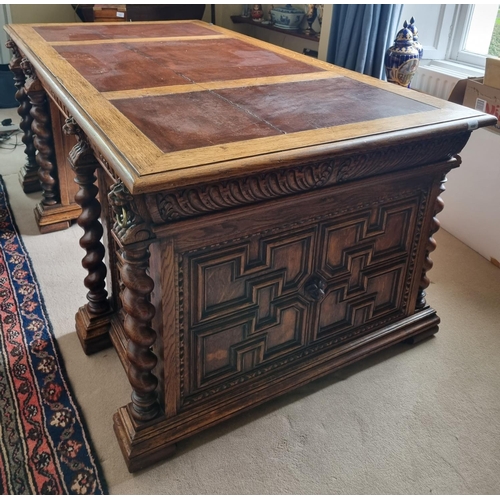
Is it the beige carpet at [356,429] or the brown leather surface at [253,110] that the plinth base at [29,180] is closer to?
the beige carpet at [356,429]

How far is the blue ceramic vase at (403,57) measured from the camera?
2.04 meters

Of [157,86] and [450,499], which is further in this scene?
[157,86]

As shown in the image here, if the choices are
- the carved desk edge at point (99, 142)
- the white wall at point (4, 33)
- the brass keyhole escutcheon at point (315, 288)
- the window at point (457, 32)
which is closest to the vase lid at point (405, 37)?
the window at point (457, 32)

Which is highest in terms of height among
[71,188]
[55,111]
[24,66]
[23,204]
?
[24,66]

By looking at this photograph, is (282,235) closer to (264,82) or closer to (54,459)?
(264,82)

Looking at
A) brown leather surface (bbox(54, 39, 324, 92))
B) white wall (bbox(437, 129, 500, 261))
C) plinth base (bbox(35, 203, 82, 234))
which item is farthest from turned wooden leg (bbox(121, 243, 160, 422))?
white wall (bbox(437, 129, 500, 261))

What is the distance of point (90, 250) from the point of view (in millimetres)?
1580

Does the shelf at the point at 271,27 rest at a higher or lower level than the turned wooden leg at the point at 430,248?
higher

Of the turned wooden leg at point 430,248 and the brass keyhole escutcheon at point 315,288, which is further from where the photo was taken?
the turned wooden leg at point 430,248

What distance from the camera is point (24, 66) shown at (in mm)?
2143

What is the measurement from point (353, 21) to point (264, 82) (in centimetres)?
120

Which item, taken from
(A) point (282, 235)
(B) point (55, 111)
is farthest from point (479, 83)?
(B) point (55, 111)

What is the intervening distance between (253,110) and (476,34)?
1.82m

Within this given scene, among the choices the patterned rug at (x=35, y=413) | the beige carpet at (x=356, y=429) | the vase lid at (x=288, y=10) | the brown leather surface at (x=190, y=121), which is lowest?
the patterned rug at (x=35, y=413)
